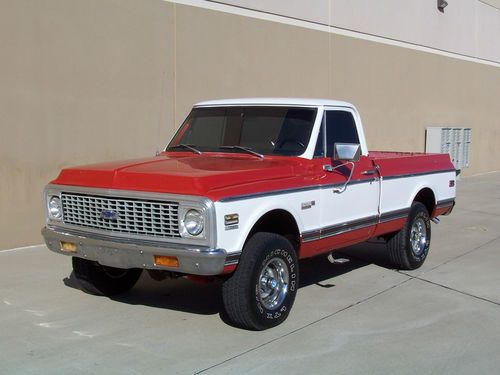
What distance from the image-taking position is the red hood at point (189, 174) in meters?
4.89

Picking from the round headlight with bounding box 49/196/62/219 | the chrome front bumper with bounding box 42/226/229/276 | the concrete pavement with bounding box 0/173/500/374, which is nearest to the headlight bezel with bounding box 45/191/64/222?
the round headlight with bounding box 49/196/62/219

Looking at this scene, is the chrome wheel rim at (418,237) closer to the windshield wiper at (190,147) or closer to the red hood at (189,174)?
the red hood at (189,174)

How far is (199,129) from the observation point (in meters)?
6.77

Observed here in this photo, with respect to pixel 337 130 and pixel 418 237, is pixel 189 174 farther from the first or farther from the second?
pixel 418 237

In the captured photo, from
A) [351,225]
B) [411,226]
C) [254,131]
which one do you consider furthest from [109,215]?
[411,226]

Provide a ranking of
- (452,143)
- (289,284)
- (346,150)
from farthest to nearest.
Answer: (452,143)
(346,150)
(289,284)

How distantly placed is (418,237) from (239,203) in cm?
367

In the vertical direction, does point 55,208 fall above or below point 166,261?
above

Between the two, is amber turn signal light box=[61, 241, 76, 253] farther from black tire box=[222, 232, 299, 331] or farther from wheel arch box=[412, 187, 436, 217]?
wheel arch box=[412, 187, 436, 217]

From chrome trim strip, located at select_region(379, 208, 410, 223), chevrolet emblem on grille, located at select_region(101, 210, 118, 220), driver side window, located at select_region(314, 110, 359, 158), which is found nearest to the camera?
chevrolet emblem on grille, located at select_region(101, 210, 118, 220)

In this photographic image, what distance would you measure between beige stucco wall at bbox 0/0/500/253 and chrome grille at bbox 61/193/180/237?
10.8 ft

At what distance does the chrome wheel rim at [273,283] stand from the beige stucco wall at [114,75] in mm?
4514

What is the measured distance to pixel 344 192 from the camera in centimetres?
629

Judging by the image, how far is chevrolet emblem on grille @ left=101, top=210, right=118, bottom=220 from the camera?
205 inches
